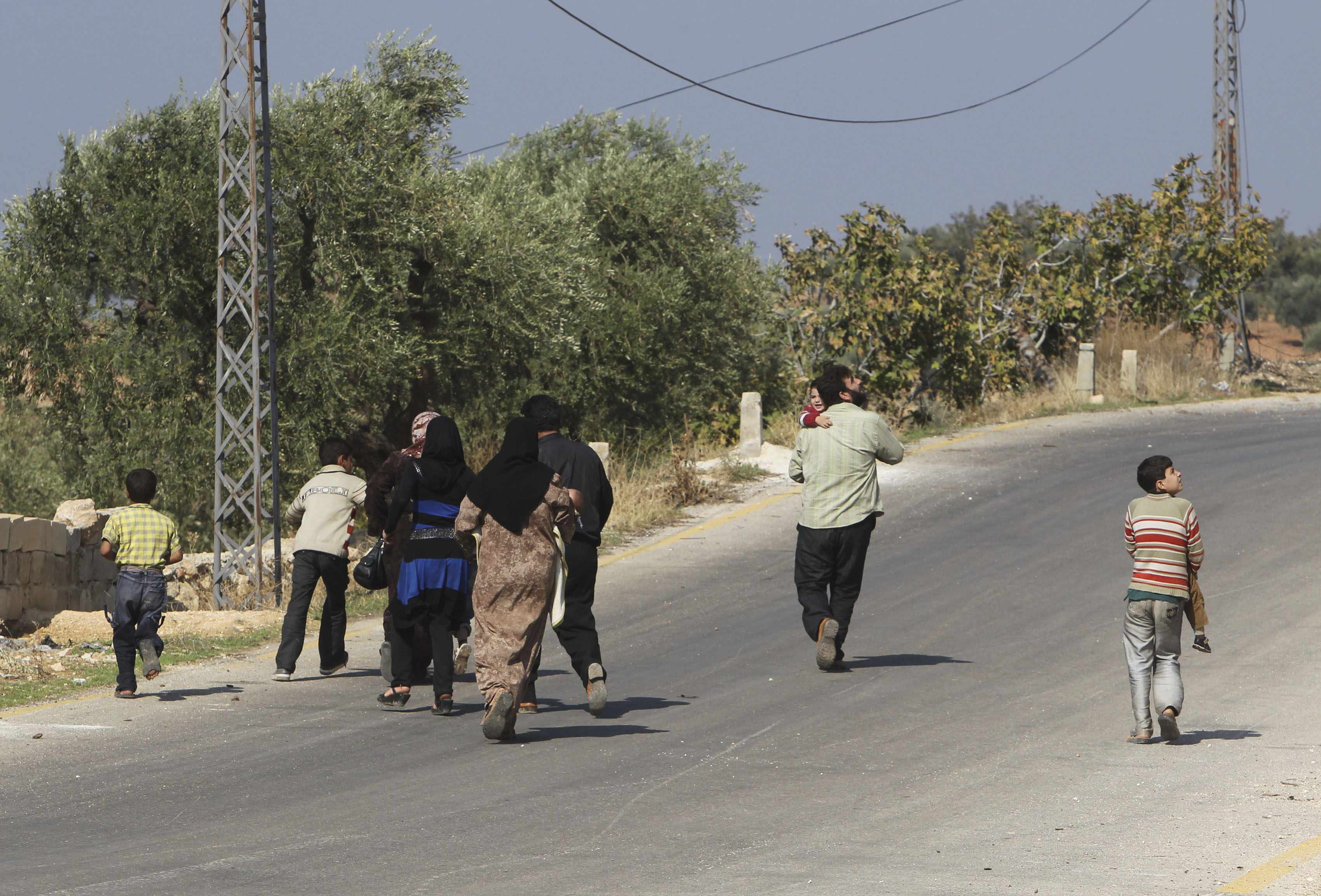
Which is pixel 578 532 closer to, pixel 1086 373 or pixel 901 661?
pixel 901 661

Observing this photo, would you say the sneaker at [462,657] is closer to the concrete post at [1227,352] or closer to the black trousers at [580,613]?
the black trousers at [580,613]

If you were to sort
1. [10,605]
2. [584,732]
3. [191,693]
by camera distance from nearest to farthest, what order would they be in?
[584,732]
[191,693]
[10,605]

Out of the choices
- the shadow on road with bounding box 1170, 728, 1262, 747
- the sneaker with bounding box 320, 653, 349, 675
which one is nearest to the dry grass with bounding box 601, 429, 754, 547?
the sneaker with bounding box 320, 653, 349, 675

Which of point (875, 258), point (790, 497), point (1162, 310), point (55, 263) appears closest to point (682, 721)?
point (790, 497)

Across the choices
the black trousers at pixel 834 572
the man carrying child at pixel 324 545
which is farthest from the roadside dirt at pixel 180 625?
the black trousers at pixel 834 572

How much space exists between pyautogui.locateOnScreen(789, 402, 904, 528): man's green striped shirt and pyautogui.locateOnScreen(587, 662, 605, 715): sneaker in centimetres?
218

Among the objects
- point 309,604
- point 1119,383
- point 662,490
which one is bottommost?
point 309,604

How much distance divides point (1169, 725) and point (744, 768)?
7.65 ft

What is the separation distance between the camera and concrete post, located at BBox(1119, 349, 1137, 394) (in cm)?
3002

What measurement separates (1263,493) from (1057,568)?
479cm

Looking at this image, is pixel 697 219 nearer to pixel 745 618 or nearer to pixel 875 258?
pixel 875 258

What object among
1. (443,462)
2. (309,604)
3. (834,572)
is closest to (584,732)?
(443,462)

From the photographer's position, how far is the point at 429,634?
9.75m

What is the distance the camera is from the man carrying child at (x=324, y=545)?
1059 centimetres
